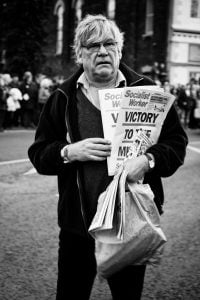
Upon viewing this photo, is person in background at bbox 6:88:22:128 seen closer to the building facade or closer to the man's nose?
the building facade

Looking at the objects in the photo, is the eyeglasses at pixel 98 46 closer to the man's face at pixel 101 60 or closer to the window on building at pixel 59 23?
the man's face at pixel 101 60

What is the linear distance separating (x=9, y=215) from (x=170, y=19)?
22618 mm

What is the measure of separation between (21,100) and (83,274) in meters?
14.3

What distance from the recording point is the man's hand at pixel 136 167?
7.50 ft

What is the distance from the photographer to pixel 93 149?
7.48 ft

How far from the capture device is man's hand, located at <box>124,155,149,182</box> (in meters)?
2.29

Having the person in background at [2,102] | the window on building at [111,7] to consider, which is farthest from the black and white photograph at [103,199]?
the window on building at [111,7]

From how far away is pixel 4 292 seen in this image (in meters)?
3.41

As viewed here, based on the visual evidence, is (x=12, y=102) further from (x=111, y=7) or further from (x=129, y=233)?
(x=111, y=7)

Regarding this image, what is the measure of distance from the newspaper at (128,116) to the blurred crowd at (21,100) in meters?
13.1

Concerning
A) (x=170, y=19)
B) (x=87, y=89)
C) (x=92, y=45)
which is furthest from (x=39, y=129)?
(x=170, y=19)

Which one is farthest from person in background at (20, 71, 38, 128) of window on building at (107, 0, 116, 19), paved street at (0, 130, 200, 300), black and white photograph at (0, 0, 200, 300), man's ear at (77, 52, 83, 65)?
window on building at (107, 0, 116, 19)

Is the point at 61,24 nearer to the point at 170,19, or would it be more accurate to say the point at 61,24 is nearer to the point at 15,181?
the point at 170,19

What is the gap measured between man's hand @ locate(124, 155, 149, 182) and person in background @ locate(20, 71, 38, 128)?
1417 centimetres
